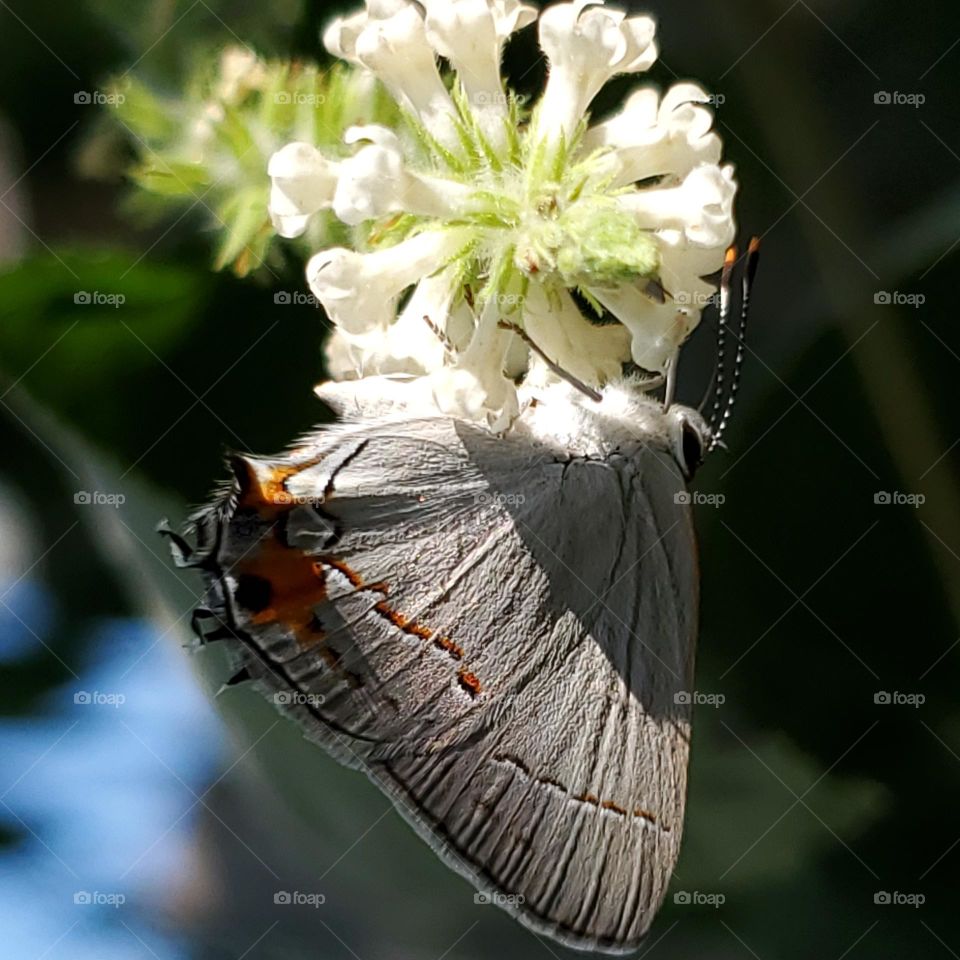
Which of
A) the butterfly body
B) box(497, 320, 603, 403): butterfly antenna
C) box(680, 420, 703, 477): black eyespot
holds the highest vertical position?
box(497, 320, 603, 403): butterfly antenna

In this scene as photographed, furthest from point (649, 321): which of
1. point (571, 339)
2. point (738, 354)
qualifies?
point (738, 354)

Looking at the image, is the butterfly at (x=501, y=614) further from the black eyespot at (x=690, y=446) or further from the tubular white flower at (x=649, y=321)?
the tubular white flower at (x=649, y=321)

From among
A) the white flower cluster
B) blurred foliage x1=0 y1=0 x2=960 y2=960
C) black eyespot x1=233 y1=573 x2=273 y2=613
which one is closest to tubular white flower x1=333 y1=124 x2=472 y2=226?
the white flower cluster

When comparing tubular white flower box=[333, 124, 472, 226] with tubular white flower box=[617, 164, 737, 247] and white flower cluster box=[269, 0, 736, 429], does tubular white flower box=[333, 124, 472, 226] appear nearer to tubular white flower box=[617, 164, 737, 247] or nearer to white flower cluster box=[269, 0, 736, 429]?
white flower cluster box=[269, 0, 736, 429]

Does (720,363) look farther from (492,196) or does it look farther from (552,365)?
(492,196)

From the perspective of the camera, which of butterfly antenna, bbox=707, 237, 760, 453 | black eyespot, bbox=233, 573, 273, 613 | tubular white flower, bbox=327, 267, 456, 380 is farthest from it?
butterfly antenna, bbox=707, 237, 760, 453

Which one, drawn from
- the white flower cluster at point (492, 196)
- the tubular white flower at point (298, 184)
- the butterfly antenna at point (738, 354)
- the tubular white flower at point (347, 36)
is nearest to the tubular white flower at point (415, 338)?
the white flower cluster at point (492, 196)
